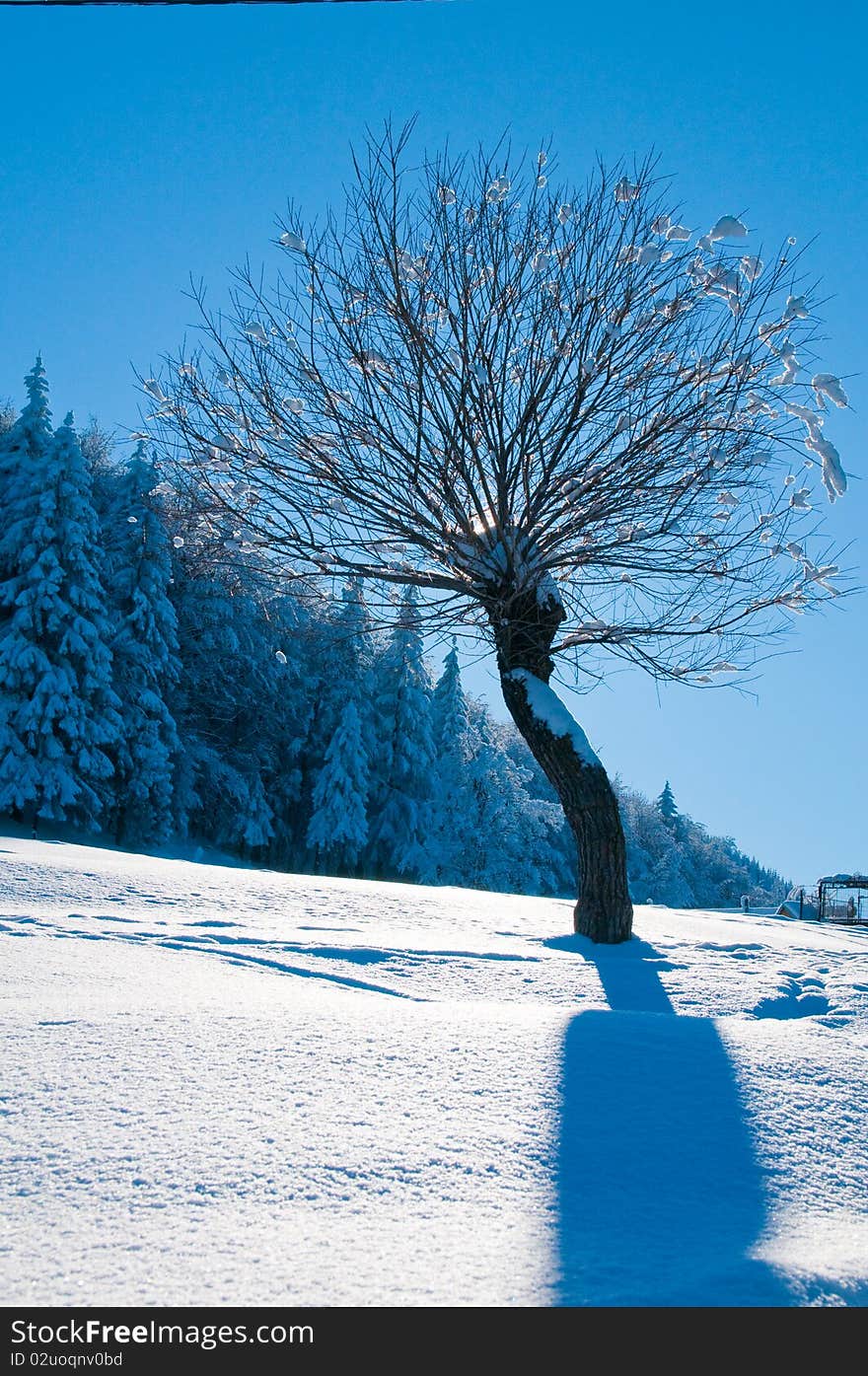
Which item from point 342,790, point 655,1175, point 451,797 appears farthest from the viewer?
point 451,797

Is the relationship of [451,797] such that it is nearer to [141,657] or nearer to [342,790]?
[342,790]

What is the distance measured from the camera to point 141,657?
26734 mm

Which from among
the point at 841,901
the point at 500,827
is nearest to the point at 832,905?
the point at 841,901

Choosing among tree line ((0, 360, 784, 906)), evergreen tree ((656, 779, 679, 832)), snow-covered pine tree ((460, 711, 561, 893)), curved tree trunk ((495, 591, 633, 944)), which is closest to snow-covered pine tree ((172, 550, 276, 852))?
tree line ((0, 360, 784, 906))

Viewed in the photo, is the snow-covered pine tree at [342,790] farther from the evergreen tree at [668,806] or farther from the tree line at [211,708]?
the evergreen tree at [668,806]

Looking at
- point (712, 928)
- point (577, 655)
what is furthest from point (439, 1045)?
point (712, 928)

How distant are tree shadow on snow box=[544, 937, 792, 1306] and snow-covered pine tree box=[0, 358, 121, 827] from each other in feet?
76.2

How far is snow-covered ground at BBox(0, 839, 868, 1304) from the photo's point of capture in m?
1.55

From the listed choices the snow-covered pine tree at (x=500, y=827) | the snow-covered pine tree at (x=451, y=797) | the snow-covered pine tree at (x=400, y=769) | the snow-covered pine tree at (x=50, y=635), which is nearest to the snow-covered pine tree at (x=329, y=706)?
the snow-covered pine tree at (x=400, y=769)

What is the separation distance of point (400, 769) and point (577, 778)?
31211mm

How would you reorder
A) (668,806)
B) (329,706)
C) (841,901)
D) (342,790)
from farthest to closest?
(668,806) → (329,706) → (342,790) → (841,901)

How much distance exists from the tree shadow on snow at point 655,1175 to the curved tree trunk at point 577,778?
333 centimetres

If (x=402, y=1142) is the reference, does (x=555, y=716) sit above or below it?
above
